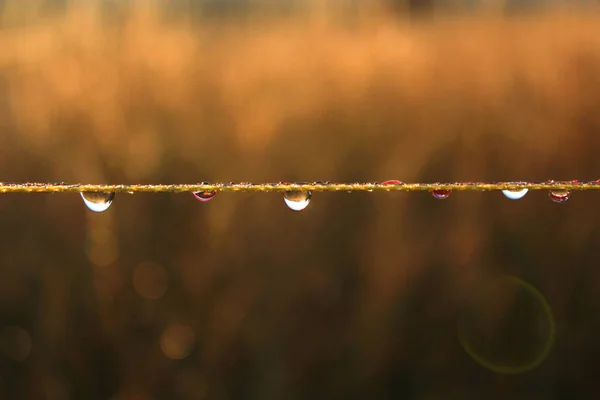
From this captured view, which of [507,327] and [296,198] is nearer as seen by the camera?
[296,198]

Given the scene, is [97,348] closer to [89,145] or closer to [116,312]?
[116,312]

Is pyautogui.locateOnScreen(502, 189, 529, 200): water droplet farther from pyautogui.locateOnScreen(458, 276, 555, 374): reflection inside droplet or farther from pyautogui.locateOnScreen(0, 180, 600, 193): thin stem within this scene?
pyautogui.locateOnScreen(458, 276, 555, 374): reflection inside droplet

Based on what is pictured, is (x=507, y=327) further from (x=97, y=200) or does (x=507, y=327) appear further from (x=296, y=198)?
(x=97, y=200)

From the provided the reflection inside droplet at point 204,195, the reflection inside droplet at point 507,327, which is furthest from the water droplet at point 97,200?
the reflection inside droplet at point 507,327

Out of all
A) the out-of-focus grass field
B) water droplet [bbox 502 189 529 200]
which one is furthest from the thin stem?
the out-of-focus grass field

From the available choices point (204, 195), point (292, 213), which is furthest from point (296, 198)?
point (292, 213)

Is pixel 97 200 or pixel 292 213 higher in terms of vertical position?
→ pixel 292 213

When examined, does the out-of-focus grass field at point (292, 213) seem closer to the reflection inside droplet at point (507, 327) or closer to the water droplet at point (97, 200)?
the reflection inside droplet at point (507, 327)
